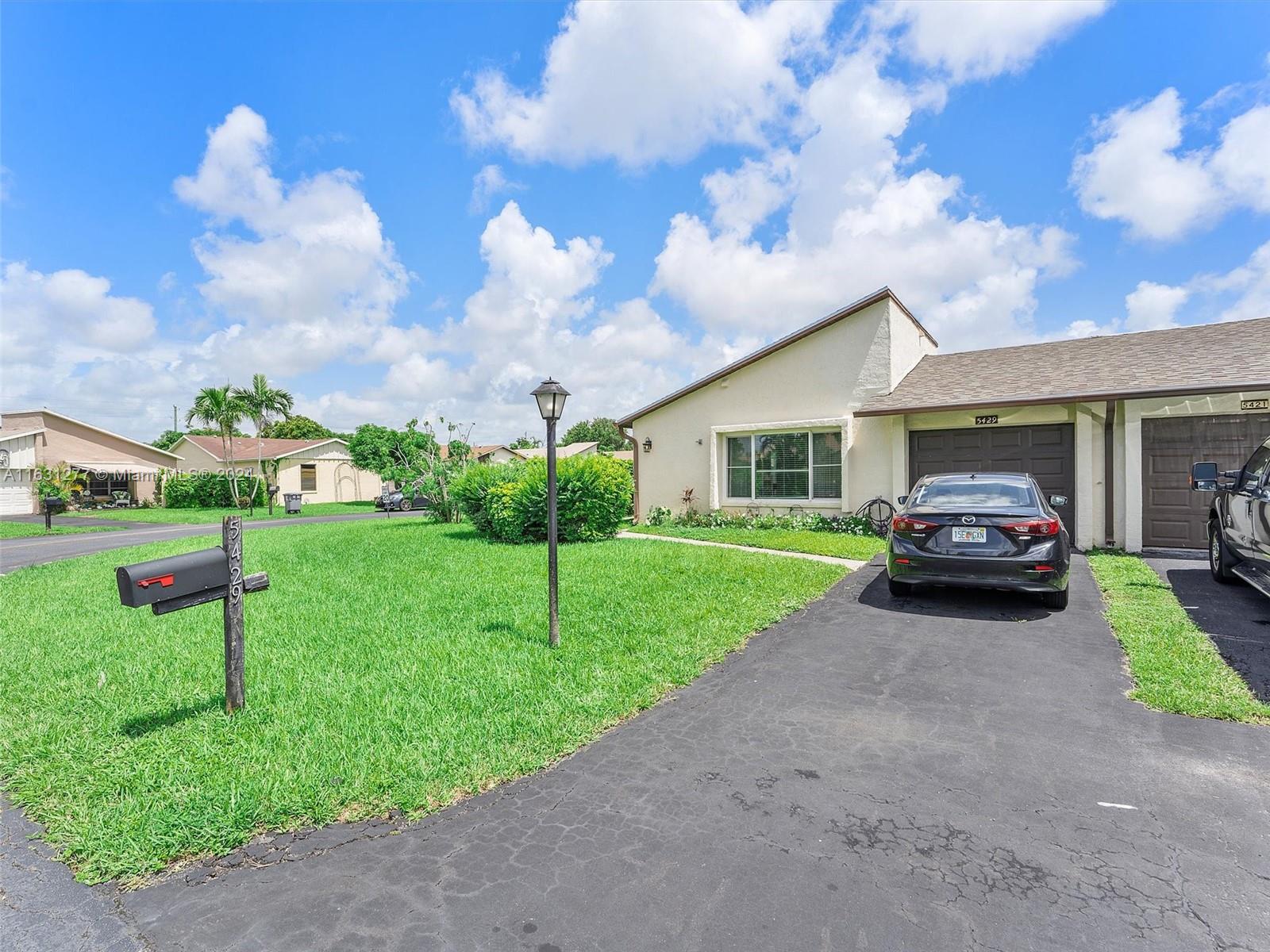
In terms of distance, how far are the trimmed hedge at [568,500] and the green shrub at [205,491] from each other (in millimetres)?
27977

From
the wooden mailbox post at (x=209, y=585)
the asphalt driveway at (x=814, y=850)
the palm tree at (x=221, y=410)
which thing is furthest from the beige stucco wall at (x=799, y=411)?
the palm tree at (x=221, y=410)

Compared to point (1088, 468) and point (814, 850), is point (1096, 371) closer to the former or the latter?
point (1088, 468)

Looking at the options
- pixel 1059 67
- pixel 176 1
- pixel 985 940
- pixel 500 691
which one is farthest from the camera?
pixel 1059 67

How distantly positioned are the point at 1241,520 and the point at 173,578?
9.87 meters

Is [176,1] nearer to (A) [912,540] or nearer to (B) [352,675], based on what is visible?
(B) [352,675]

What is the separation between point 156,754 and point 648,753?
284cm

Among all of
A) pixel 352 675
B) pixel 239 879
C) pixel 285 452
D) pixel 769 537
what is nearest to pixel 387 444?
pixel 285 452

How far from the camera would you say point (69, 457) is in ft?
105

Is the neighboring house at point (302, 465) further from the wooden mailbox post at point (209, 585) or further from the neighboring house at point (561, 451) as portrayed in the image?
the wooden mailbox post at point (209, 585)

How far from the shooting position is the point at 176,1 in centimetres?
782

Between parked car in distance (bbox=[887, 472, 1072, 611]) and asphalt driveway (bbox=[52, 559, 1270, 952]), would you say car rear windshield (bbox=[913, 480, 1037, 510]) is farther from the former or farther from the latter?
asphalt driveway (bbox=[52, 559, 1270, 952])

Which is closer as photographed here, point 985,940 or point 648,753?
point 985,940

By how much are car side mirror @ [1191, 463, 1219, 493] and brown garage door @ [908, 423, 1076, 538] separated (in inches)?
148

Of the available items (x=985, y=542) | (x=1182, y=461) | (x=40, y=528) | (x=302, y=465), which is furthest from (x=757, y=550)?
(x=302, y=465)
